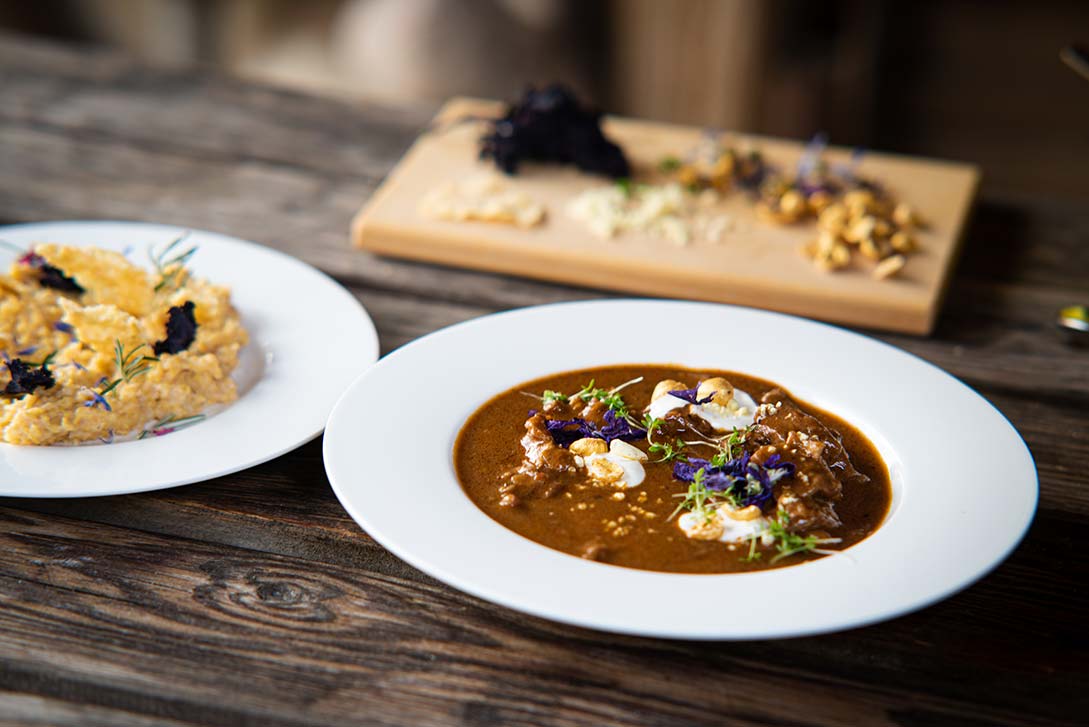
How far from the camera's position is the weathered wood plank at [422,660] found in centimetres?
128

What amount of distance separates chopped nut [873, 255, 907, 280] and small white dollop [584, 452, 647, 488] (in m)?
0.89

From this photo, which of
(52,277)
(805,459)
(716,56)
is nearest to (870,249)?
(805,459)

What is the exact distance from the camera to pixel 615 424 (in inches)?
61.6

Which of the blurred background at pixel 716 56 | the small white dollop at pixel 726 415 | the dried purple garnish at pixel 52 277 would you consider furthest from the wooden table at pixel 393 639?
the blurred background at pixel 716 56

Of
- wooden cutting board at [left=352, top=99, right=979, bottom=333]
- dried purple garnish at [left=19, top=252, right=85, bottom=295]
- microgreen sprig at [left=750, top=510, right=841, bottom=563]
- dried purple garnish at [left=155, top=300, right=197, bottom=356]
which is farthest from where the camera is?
wooden cutting board at [left=352, top=99, right=979, bottom=333]

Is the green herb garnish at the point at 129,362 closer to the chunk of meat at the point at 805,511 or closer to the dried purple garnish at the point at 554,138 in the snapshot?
the chunk of meat at the point at 805,511

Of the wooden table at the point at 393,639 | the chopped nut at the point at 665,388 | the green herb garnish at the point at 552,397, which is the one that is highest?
the chopped nut at the point at 665,388

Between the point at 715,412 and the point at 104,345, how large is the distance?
0.93 m

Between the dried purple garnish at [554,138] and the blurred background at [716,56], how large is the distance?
1.86 m

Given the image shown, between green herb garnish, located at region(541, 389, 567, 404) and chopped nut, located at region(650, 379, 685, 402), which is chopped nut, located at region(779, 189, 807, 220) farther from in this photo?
green herb garnish, located at region(541, 389, 567, 404)

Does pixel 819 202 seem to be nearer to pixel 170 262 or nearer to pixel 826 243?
pixel 826 243

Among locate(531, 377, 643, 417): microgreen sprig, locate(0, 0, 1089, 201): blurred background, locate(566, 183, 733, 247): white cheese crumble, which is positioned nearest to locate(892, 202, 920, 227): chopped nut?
locate(566, 183, 733, 247): white cheese crumble

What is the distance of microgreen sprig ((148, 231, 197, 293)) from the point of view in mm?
1884

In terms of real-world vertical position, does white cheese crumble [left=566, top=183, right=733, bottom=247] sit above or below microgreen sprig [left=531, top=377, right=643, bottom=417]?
below
